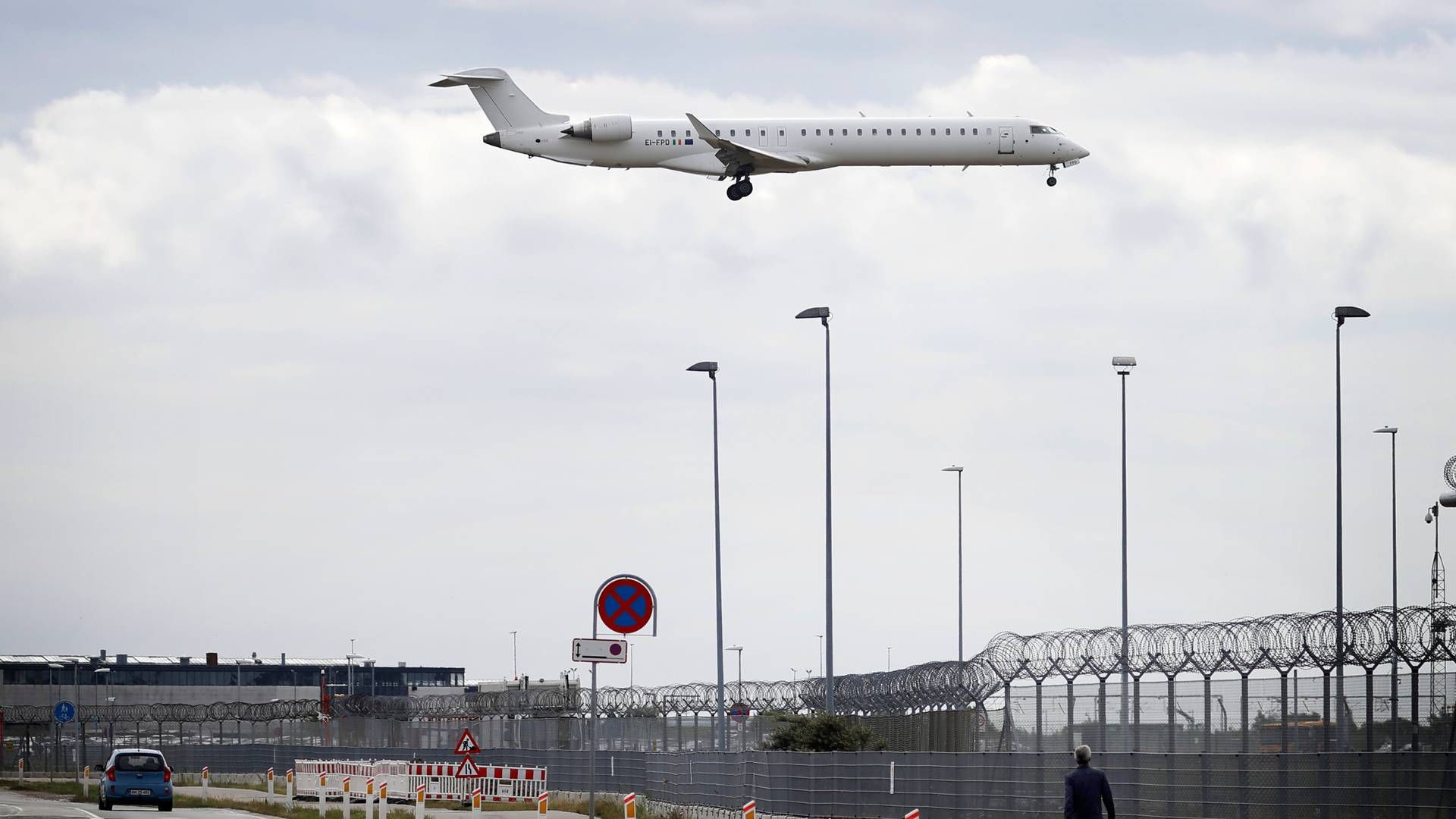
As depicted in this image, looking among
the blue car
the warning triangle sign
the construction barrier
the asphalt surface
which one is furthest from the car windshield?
the warning triangle sign

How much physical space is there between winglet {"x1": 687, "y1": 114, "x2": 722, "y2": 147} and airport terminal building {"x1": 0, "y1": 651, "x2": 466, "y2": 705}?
288 ft

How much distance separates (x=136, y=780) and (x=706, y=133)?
2356 centimetres

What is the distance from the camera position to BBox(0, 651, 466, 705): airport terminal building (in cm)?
14188

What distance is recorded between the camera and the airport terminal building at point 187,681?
141875 millimetres

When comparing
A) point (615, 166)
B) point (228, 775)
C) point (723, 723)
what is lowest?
point (228, 775)

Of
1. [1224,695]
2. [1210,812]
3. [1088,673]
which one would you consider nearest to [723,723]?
[1088,673]

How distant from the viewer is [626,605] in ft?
69.8

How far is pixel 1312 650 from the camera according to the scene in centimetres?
2950

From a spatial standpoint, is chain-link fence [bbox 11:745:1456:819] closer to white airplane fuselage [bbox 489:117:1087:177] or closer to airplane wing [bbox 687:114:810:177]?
airplane wing [bbox 687:114:810:177]

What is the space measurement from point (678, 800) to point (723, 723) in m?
5.70

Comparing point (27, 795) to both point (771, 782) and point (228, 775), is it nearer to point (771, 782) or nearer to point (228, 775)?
point (228, 775)

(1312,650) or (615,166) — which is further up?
(615,166)

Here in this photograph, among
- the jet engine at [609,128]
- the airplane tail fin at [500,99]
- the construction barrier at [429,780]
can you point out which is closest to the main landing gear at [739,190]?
the jet engine at [609,128]

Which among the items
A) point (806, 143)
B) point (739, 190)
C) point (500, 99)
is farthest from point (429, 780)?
point (500, 99)
